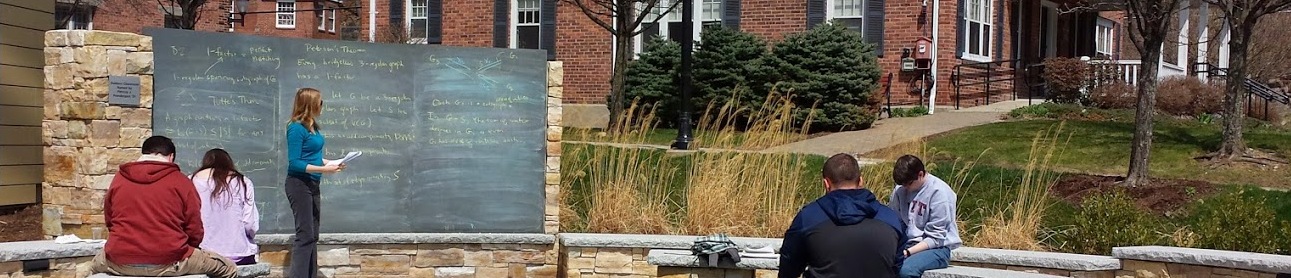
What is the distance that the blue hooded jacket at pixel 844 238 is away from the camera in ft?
15.6

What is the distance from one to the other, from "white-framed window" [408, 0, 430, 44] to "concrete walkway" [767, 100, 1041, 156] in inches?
402

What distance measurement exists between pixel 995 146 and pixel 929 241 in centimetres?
818

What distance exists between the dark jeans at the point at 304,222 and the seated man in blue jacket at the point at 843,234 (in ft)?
10.8

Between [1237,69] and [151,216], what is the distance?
10865mm

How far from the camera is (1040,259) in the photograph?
23.6 feet

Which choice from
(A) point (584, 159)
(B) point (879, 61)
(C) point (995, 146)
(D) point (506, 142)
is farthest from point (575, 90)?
(D) point (506, 142)

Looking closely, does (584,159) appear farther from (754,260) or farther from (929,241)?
(929,241)

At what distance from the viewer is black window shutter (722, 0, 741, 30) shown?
21484 mm

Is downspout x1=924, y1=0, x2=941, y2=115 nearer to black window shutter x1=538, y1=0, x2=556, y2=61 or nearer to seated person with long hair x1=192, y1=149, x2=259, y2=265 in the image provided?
black window shutter x1=538, y1=0, x2=556, y2=61

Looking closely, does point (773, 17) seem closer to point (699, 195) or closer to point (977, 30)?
point (977, 30)

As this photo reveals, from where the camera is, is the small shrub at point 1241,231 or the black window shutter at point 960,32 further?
the black window shutter at point 960,32

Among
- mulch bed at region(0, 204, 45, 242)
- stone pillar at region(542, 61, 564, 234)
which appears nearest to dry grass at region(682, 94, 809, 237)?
stone pillar at region(542, 61, 564, 234)

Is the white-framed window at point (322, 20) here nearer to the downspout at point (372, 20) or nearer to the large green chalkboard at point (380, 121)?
the downspout at point (372, 20)

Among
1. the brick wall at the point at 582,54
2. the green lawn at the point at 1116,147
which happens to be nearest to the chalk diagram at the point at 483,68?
the green lawn at the point at 1116,147
